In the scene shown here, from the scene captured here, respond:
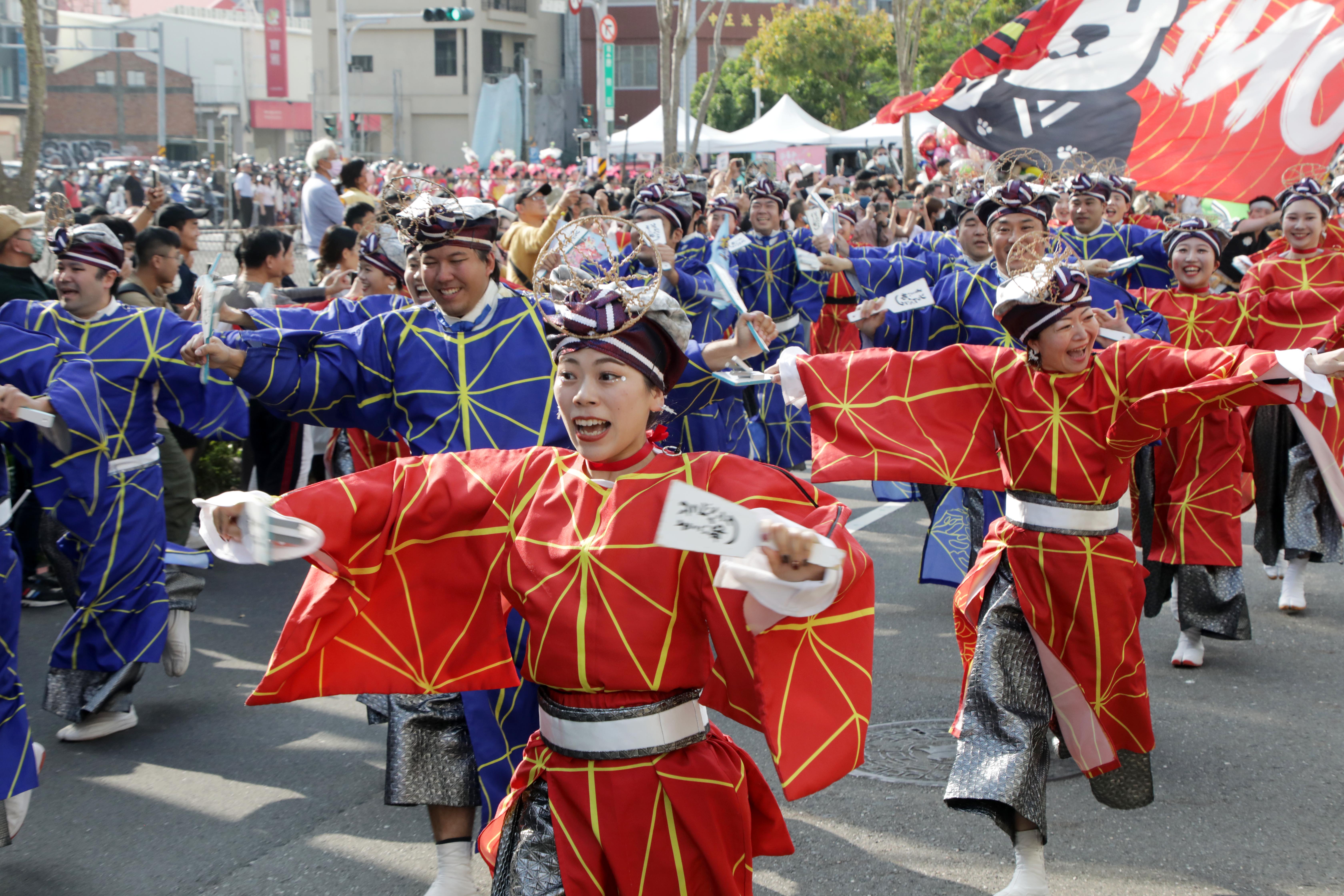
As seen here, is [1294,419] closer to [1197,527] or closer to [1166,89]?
[1197,527]

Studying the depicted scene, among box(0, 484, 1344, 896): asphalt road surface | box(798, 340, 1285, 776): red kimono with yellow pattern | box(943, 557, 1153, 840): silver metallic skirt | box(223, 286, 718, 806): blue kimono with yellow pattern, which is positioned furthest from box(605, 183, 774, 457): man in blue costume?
box(0, 484, 1344, 896): asphalt road surface

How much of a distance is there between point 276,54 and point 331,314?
63912 millimetres

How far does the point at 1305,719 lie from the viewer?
550 centimetres

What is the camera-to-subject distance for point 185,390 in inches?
223

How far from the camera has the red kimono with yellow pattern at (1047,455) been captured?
4.21m

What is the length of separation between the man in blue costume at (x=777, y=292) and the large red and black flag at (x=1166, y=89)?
63.2 inches

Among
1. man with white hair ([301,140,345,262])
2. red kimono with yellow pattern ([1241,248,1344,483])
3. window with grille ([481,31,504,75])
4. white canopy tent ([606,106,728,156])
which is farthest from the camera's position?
window with grille ([481,31,504,75])

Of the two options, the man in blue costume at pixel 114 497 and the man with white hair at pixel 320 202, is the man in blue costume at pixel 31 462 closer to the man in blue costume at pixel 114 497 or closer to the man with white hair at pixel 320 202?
the man in blue costume at pixel 114 497

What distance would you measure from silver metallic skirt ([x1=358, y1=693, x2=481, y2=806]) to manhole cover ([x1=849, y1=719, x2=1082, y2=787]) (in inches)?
58.9

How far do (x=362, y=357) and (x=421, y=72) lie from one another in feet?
175

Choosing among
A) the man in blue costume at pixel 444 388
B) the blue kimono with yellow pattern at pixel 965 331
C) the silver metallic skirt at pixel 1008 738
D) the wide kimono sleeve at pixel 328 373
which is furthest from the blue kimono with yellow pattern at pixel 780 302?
the wide kimono sleeve at pixel 328 373

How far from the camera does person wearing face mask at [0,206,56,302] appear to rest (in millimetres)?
6711

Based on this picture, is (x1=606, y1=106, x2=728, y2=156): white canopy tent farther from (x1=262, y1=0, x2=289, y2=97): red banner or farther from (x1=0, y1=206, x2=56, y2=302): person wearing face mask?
(x1=262, y1=0, x2=289, y2=97): red banner

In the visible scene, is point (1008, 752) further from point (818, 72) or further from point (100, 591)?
point (818, 72)
